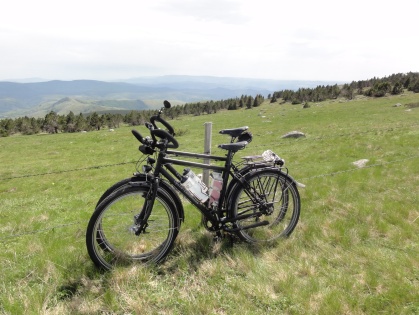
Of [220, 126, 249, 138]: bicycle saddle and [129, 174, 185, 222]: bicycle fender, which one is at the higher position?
[220, 126, 249, 138]: bicycle saddle

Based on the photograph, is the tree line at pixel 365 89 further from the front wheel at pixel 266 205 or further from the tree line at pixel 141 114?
the front wheel at pixel 266 205

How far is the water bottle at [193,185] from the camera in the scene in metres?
5.09

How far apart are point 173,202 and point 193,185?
493 millimetres

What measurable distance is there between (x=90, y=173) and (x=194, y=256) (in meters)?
19.4

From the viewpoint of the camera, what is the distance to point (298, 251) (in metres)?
5.09

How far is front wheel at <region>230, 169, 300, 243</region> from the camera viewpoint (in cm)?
541

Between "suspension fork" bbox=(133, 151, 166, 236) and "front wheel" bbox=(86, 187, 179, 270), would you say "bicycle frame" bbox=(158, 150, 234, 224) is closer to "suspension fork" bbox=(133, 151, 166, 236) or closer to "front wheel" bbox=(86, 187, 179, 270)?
"suspension fork" bbox=(133, 151, 166, 236)

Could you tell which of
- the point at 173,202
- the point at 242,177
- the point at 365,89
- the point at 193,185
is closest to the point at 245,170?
the point at 242,177

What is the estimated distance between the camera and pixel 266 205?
5664mm

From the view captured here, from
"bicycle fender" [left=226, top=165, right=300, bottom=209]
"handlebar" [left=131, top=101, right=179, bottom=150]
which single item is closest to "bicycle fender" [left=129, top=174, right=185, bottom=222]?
"handlebar" [left=131, top=101, right=179, bottom=150]

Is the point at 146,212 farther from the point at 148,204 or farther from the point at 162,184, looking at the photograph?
the point at 162,184

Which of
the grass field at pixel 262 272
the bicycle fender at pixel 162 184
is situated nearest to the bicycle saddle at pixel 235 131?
the bicycle fender at pixel 162 184

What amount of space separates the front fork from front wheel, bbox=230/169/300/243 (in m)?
1.45

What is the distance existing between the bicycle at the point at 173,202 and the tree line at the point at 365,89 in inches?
2928
